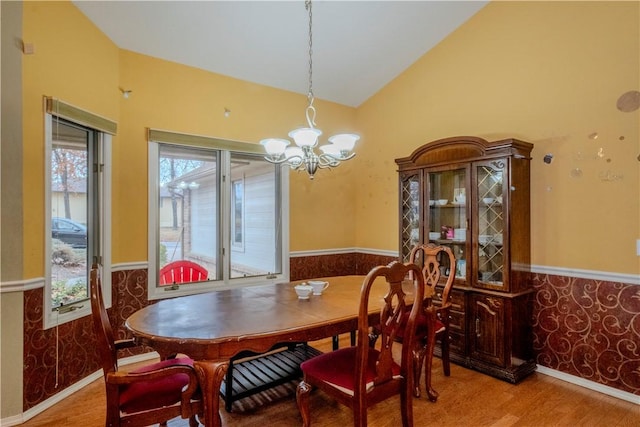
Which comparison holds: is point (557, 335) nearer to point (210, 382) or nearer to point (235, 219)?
point (210, 382)

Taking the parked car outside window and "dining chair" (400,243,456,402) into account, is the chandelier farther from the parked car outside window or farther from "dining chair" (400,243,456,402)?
the parked car outside window

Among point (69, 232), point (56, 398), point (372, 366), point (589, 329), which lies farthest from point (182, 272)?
point (589, 329)

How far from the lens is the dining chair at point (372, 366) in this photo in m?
1.69

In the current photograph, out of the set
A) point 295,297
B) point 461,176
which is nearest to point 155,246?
point 295,297

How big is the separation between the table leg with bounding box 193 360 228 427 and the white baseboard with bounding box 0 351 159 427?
1.56 metres

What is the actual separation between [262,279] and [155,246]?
1.21m

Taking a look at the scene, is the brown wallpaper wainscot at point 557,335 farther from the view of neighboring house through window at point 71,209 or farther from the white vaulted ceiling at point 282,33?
the white vaulted ceiling at point 282,33

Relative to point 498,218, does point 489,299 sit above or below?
below

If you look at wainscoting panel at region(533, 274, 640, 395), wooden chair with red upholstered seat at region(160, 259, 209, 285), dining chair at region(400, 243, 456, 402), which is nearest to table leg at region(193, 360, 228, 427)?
dining chair at region(400, 243, 456, 402)

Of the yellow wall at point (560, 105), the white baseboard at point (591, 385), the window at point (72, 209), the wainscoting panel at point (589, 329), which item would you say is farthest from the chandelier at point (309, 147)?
the white baseboard at point (591, 385)

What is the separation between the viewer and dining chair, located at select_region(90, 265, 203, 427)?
1.55 m

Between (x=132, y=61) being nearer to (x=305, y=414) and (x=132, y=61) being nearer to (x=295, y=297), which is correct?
(x=295, y=297)

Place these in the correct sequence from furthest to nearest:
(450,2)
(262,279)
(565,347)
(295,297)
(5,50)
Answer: (262,279) → (450,2) → (565,347) → (295,297) → (5,50)

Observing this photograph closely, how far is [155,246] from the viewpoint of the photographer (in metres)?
3.27
